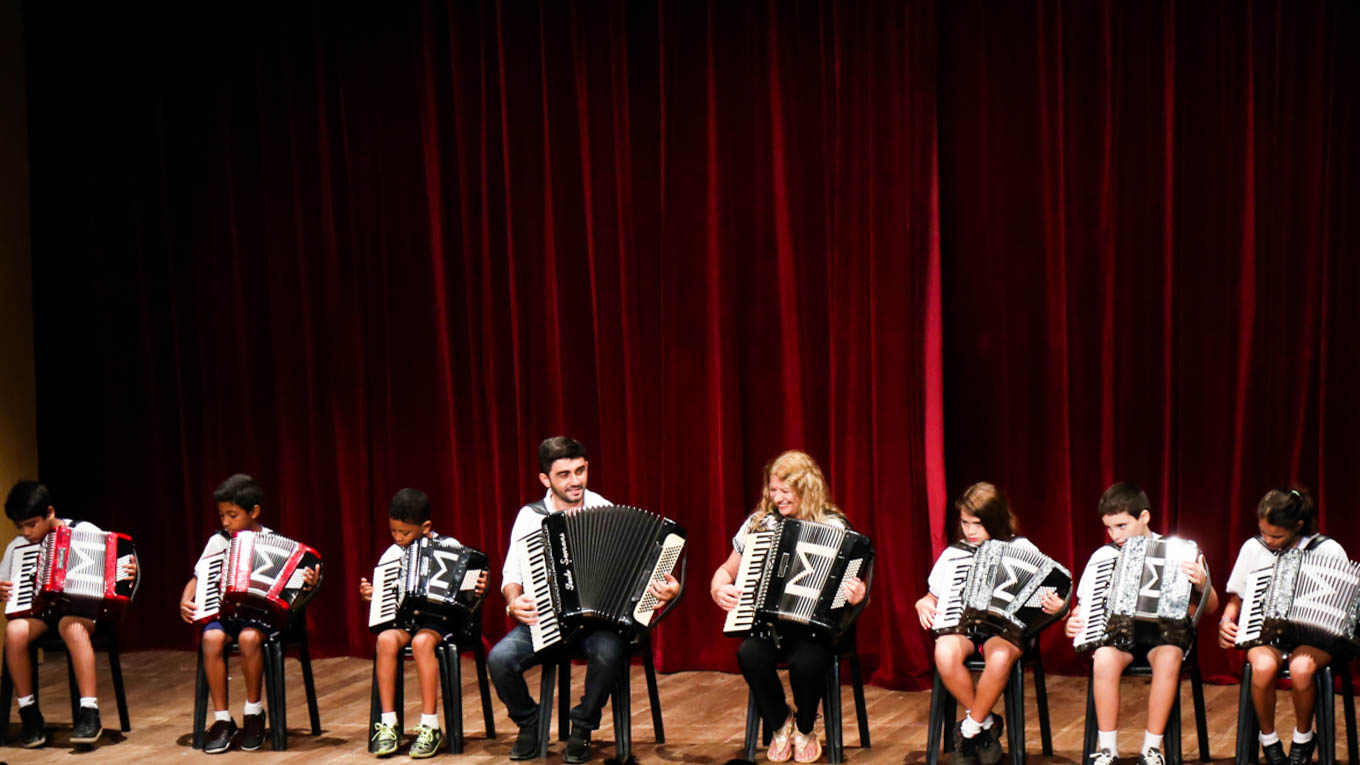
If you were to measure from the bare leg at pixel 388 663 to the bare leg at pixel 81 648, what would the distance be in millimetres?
1159

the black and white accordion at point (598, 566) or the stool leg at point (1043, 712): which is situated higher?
the black and white accordion at point (598, 566)

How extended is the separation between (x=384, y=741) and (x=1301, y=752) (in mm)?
2990

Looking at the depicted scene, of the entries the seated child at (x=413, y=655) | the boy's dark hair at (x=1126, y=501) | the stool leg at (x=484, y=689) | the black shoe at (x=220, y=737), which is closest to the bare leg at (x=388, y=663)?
the seated child at (x=413, y=655)

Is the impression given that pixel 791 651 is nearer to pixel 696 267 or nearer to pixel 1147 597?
pixel 1147 597

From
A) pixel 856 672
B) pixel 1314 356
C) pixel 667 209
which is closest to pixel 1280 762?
pixel 856 672

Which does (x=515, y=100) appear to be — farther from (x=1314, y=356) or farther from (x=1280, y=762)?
(x=1280, y=762)

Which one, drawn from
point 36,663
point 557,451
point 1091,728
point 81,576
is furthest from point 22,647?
point 1091,728

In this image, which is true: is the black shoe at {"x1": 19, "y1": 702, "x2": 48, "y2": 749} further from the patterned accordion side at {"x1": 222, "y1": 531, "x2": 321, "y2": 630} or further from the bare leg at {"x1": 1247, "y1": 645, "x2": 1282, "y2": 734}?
the bare leg at {"x1": 1247, "y1": 645, "x2": 1282, "y2": 734}

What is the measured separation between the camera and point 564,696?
16.9 ft

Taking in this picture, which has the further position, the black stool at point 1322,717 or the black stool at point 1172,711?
the black stool at point 1172,711

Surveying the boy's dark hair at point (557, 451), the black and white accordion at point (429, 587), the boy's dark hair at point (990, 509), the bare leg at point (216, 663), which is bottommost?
the bare leg at point (216, 663)

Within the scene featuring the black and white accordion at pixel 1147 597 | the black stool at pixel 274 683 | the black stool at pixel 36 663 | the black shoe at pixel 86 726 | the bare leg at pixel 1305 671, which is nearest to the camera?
the bare leg at pixel 1305 671

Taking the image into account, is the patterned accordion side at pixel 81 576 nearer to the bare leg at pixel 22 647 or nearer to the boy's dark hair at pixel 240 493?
the bare leg at pixel 22 647

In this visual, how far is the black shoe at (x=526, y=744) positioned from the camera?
5086 mm
